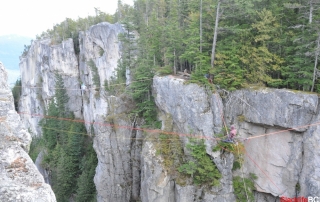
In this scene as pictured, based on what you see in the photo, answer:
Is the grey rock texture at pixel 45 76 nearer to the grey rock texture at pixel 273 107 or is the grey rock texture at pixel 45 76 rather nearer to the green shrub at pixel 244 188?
the grey rock texture at pixel 273 107

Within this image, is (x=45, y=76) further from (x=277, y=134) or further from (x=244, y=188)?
(x=277, y=134)

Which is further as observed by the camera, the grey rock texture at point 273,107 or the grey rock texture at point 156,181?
the grey rock texture at point 156,181

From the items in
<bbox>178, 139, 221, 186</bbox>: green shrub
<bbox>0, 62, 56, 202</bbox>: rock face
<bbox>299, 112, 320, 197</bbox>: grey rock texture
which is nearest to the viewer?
<bbox>0, 62, 56, 202</bbox>: rock face

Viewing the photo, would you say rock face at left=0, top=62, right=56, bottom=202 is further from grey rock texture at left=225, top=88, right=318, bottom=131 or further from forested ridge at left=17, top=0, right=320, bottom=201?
grey rock texture at left=225, top=88, right=318, bottom=131

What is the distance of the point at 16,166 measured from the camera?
4.84 metres

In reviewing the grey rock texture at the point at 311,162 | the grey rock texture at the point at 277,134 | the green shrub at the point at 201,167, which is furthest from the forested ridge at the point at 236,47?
the grey rock texture at the point at 311,162

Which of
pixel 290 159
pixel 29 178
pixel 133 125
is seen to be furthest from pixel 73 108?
pixel 29 178

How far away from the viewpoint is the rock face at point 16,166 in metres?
4.28

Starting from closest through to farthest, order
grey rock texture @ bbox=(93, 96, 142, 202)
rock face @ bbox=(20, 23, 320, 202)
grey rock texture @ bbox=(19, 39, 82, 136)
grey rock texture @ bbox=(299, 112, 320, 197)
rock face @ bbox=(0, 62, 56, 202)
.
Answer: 1. rock face @ bbox=(0, 62, 56, 202)
2. grey rock texture @ bbox=(299, 112, 320, 197)
3. rock face @ bbox=(20, 23, 320, 202)
4. grey rock texture @ bbox=(93, 96, 142, 202)
5. grey rock texture @ bbox=(19, 39, 82, 136)

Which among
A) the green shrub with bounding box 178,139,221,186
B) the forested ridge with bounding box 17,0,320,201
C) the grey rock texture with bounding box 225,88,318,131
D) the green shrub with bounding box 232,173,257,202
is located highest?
the forested ridge with bounding box 17,0,320,201

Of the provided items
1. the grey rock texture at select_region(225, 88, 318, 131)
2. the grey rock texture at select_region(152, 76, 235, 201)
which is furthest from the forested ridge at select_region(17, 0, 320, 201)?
the grey rock texture at select_region(152, 76, 235, 201)

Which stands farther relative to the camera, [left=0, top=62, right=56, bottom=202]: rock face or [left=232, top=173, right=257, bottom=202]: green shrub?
[left=232, top=173, right=257, bottom=202]: green shrub

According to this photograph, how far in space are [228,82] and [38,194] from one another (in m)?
13.8

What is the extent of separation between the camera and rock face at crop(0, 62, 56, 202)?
14.0 ft
